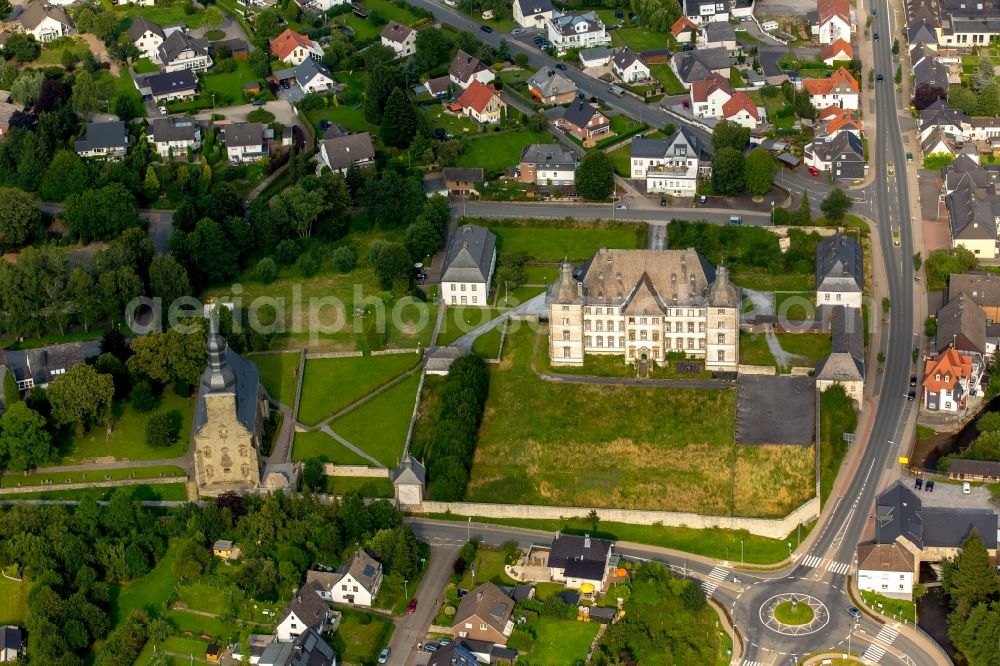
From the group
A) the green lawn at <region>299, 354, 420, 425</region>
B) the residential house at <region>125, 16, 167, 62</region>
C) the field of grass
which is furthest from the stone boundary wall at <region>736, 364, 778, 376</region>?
the residential house at <region>125, 16, 167, 62</region>

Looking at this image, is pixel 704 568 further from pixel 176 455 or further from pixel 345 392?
pixel 176 455

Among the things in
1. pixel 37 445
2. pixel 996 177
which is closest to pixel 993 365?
pixel 996 177

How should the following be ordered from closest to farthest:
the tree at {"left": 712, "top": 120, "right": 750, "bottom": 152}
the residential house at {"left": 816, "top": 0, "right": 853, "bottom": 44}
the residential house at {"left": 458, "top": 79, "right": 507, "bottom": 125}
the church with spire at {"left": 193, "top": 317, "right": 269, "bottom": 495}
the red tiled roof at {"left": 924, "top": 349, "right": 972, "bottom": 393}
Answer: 1. the church with spire at {"left": 193, "top": 317, "right": 269, "bottom": 495}
2. the red tiled roof at {"left": 924, "top": 349, "right": 972, "bottom": 393}
3. the tree at {"left": 712, "top": 120, "right": 750, "bottom": 152}
4. the residential house at {"left": 458, "top": 79, "right": 507, "bottom": 125}
5. the residential house at {"left": 816, "top": 0, "right": 853, "bottom": 44}

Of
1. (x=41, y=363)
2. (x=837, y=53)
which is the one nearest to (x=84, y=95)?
(x=41, y=363)

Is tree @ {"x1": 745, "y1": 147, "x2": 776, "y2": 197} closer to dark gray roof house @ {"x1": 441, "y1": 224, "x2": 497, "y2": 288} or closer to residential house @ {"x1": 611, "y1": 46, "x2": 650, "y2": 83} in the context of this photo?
dark gray roof house @ {"x1": 441, "y1": 224, "x2": 497, "y2": 288}

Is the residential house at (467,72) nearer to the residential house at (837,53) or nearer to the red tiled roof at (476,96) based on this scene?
the red tiled roof at (476,96)

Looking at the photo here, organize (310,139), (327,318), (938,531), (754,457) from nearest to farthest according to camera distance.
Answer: (938,531), (754,457), (327,318), (310,139)
